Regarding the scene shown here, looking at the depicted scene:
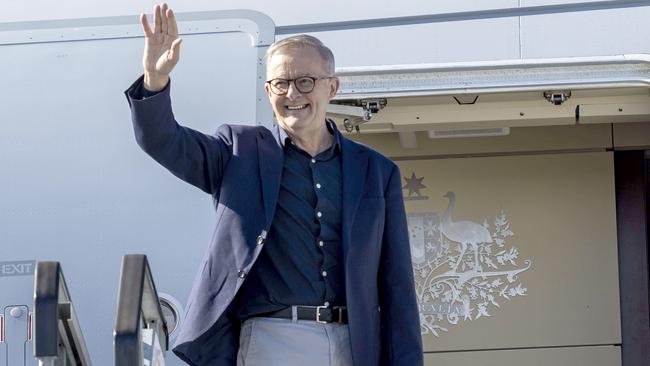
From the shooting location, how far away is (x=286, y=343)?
2688mm

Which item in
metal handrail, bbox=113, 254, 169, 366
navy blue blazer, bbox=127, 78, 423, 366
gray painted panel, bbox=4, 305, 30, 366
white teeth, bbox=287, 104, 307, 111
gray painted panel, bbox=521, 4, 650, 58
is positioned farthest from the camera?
gray painted panel, bbox=521, 4, 650, 58

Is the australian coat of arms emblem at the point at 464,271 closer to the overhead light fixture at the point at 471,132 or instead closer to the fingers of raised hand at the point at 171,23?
the overhead light fixture at the point at 471,132

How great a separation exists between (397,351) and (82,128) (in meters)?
1.86

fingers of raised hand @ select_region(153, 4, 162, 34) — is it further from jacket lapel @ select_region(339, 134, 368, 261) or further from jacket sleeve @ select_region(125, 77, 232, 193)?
jacket lapel @ select_region(339, 134, 368, 261)

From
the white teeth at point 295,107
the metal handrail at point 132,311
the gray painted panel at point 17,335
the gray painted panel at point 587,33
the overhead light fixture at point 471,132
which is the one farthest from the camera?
the overhead light fixture at point 471,132

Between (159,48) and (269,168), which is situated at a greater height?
(159,48)

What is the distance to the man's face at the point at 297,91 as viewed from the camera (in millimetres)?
2738

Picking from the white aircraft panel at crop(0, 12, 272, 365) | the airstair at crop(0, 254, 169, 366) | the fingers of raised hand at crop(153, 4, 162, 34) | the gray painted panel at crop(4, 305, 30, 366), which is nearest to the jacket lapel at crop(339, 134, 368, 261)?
the airstair at crop(0, 254, 169, 366)

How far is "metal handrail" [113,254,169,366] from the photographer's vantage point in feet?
8.09

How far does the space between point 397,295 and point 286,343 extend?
347mm

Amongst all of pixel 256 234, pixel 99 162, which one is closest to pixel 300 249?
pixel 256 234

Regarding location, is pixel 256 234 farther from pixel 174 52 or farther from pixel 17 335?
pixel 17 335

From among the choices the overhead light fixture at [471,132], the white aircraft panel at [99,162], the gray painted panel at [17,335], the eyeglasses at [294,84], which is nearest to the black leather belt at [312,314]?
the eyeglasses at [294,84]

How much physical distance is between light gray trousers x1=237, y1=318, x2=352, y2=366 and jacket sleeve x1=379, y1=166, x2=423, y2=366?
191 millimetres
